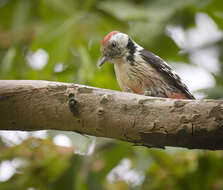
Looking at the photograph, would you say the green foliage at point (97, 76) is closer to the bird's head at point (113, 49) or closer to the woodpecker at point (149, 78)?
the bird's head at point (113, 49)

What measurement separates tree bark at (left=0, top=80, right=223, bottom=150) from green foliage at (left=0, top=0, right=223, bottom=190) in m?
1.27

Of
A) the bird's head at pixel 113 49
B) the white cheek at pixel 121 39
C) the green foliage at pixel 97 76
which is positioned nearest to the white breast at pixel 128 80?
the bird's head at pixel 113 49

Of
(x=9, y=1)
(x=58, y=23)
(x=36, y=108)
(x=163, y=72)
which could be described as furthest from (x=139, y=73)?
(x=9, y=1)

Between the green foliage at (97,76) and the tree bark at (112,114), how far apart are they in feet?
4.18

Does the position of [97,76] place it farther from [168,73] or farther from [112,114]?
[112,114]

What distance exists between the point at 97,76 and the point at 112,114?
182 centimetres

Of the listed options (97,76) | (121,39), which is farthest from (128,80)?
(97,76)

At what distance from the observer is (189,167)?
144 inches

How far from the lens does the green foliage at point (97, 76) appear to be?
3354mm

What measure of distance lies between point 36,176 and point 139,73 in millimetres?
1340

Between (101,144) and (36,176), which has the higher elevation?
(101,144)

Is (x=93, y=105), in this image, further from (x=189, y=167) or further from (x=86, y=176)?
(x=189, y=167)

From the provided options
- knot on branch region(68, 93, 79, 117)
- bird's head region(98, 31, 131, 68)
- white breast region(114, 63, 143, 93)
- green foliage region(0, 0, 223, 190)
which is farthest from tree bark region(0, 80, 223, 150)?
green foliage region(0, 0, 223, 190)

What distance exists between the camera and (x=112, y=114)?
1.92 m
